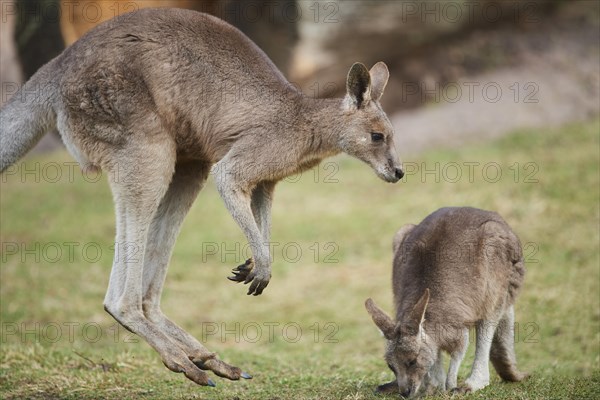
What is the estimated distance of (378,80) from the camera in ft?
19.0

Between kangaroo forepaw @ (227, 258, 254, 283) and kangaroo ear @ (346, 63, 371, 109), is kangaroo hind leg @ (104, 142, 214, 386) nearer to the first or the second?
kangaroo forepaw @ (227, 258, 254, 283)

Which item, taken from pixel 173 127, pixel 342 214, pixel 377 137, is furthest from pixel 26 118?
pixel 342 214

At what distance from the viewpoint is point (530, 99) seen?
46.3 ft

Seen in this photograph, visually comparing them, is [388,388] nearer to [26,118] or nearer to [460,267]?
[460,267]

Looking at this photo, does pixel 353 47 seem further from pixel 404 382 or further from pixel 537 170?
pixel 404 382

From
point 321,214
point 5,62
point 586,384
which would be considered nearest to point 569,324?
point 586,384

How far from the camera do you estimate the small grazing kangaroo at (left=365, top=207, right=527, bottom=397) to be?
519cm

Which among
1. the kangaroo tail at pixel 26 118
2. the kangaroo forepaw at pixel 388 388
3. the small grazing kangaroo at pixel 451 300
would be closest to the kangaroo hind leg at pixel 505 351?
the small grazing kangaroo at pixel 451 300

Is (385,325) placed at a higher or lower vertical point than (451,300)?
lower

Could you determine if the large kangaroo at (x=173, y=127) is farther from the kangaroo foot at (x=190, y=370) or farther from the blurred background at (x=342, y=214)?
the blurred background at (x=342, y=214)

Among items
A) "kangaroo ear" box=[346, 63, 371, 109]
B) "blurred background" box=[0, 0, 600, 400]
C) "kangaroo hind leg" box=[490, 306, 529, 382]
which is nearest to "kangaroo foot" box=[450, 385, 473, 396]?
"blurred background" box=[0, 0, 600, 400]

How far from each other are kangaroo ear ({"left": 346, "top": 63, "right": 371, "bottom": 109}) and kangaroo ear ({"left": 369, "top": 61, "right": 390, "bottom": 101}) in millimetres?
97

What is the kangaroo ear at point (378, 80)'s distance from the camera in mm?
5762

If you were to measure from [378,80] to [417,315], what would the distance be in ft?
5.46
